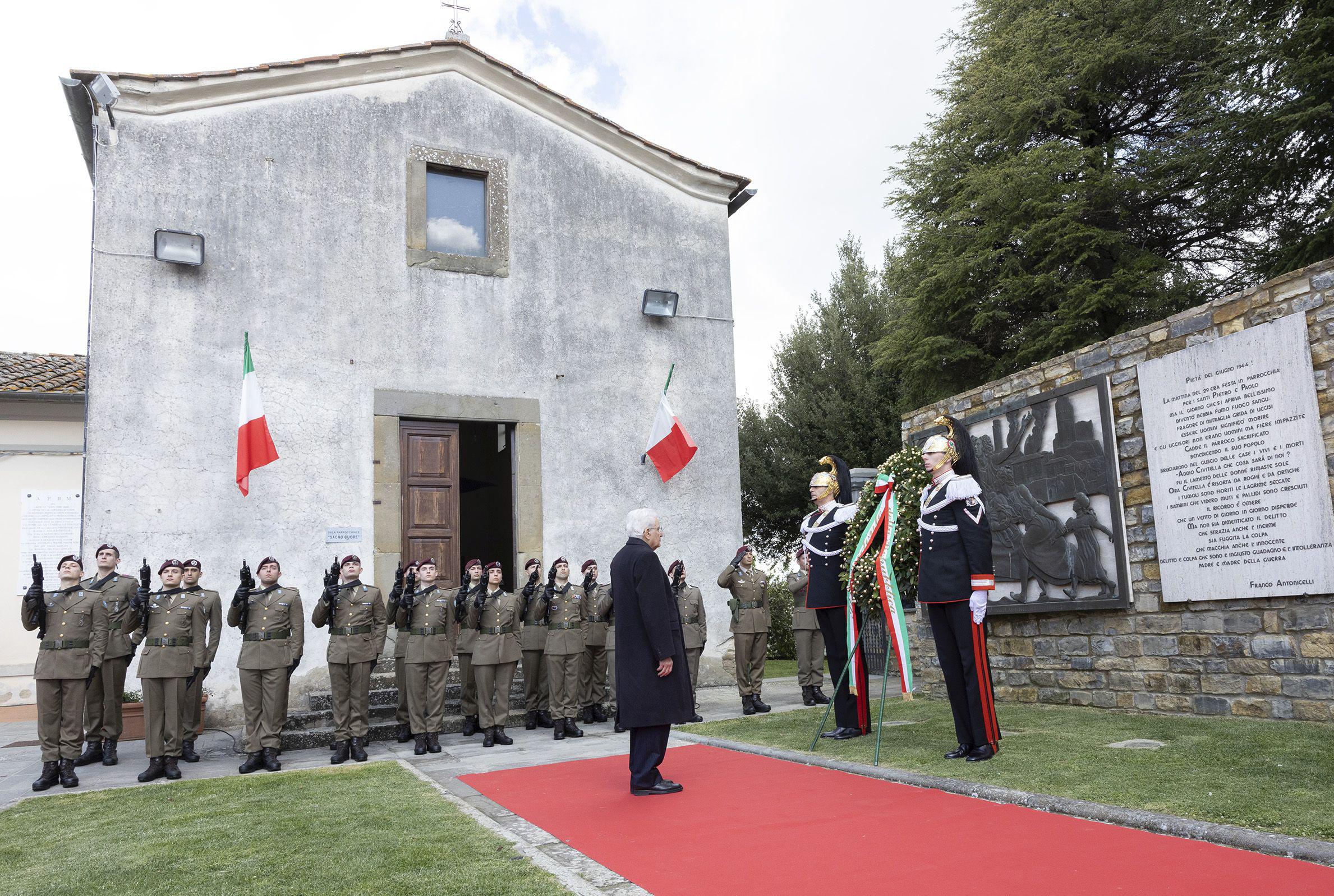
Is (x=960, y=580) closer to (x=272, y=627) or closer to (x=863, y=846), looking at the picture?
(x=863, y=846)

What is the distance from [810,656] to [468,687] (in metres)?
3.83

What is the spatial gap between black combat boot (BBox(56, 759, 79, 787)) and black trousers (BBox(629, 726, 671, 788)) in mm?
4575

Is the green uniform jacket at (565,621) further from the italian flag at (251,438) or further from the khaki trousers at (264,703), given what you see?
the italian flag at (251,438)

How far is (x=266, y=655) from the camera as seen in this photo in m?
7.73

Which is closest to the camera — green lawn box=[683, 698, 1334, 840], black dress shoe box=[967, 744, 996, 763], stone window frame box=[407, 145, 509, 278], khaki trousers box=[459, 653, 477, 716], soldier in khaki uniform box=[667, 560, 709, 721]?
green lawn box=[683, 698, 1334, 840]

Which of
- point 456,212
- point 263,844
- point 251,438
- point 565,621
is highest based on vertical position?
point 456,212

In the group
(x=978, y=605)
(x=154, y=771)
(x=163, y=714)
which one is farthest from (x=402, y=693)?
(x=978, y=605)

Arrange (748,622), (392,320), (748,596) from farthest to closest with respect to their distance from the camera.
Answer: (392,320), (748,596), (748,622)

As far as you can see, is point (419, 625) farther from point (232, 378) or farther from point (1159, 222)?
point (1159, 222)

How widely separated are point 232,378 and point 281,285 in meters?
1.18

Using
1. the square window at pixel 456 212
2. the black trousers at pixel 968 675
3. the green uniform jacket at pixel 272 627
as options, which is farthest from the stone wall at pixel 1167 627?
the square window at pixel 456 212

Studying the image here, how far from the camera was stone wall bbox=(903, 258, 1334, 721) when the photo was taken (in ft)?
19.4

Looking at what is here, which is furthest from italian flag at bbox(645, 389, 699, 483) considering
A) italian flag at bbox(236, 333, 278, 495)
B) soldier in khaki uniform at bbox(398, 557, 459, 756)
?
italian flag at bbox(236, 333, 278, 495)

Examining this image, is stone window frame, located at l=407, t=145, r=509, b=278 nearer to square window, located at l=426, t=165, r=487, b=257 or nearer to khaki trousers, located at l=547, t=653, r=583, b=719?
square window, located at l=426, t=165, r=487, b=257
